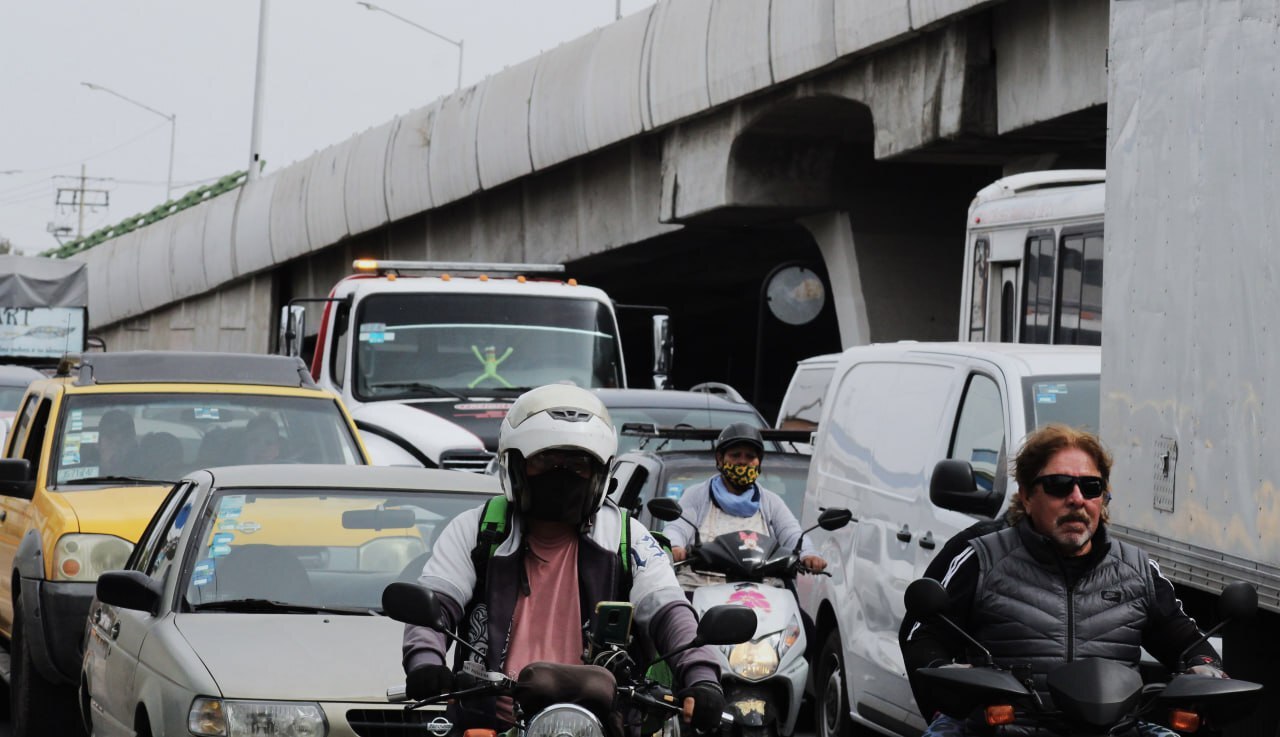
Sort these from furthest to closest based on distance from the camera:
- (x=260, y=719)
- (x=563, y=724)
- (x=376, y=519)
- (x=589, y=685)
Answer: (x=376, y=519)
(x=260, y=719)
(x=589, y=685)
(x=563, y=724)

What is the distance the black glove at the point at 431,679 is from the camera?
5.04m

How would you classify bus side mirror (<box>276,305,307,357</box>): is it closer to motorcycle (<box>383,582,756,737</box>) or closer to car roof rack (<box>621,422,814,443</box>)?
car roof rack (<box>621,422,814,443</box>)

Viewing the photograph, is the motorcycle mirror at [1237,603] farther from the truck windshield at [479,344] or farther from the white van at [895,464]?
the truck windshield at [479,344]

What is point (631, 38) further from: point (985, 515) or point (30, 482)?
point (985, 515)

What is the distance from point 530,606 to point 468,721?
40 centimetres

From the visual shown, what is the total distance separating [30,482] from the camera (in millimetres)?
10703

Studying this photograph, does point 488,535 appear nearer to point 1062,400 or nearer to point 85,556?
point 1062,400

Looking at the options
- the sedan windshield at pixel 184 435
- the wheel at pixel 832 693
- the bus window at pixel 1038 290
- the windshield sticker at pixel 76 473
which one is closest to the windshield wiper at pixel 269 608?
the wheel at pixel 832 693

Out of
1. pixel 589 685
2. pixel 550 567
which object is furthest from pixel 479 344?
pixel 589 685

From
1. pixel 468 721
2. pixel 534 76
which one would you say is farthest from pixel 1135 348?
pixel 534 76

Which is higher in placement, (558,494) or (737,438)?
(737,438)

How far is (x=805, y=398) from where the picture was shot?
700 inches

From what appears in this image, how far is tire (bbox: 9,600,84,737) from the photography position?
10.0m

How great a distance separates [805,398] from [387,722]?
11.2 meters
